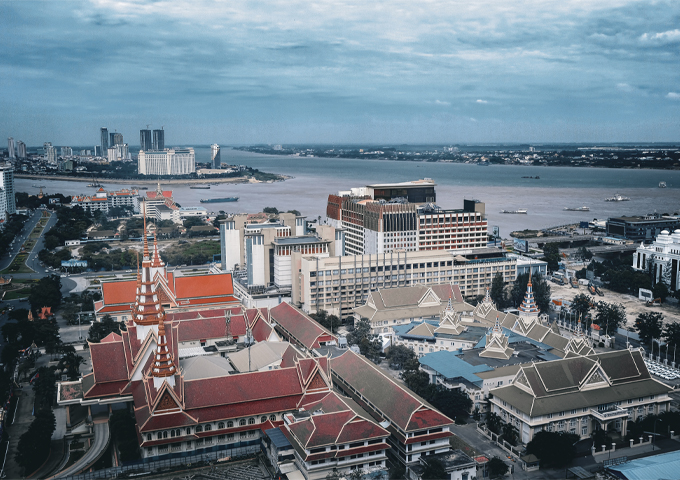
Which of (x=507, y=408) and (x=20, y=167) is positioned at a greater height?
(x=20, y=167)

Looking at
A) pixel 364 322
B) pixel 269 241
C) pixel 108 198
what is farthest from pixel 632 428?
pixel 108 198

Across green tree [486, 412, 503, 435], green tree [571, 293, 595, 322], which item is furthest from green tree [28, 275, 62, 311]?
green tree [571, 293, 595, 322]

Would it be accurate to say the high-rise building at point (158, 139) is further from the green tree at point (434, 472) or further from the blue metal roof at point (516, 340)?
the green tree at point (434, 472)

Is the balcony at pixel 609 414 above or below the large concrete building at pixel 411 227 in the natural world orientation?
below

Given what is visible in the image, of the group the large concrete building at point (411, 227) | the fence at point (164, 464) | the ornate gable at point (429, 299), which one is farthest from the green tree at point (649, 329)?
the fence at point (164, 464)

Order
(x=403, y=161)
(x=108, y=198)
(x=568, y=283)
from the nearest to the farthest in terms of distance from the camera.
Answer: (x=568, y=283), (x=108, y=198), (x=403, y=161)

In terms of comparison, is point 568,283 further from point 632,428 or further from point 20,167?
point 20,167

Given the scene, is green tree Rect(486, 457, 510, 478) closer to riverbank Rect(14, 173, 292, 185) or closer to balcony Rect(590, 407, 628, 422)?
balcony Rect(590, 407, 628, 422)
